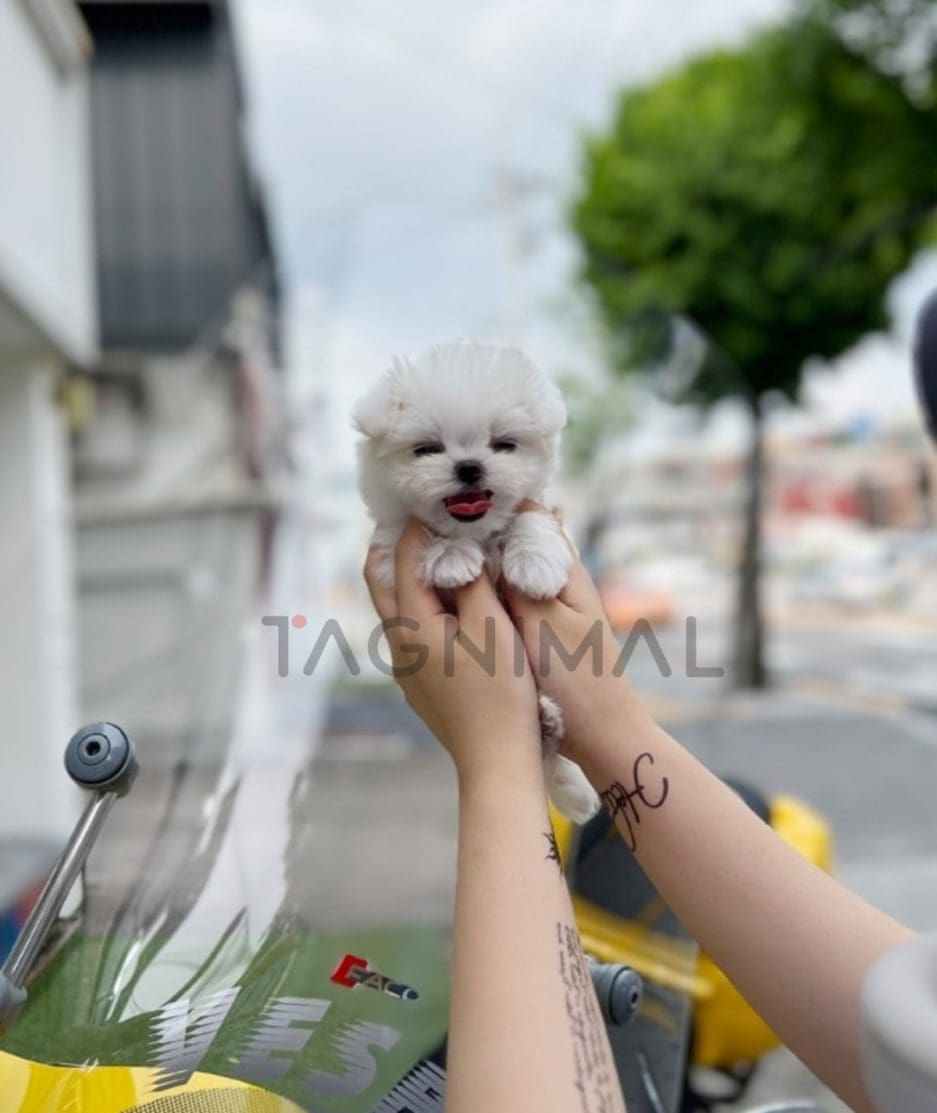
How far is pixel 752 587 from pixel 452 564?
697 cm

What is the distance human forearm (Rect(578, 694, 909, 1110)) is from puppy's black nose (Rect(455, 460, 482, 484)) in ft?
0.58

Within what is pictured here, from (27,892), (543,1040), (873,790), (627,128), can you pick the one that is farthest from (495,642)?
(627,128)

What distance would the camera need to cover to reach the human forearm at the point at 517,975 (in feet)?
2.04

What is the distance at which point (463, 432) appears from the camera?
2.59ft

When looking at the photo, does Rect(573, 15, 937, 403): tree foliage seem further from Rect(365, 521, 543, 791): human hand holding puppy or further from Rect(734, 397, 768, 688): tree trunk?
Rect(365, 521, 543, 791): human hand holding puppy

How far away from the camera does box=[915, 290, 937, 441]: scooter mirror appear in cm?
102

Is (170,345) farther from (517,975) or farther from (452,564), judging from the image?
(517,975)

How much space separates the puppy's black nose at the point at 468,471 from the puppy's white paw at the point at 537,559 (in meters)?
0.05

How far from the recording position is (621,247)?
9.38 metres

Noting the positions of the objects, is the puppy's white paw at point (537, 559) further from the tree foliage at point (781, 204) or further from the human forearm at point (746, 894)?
the tree foliage at point (781, 204)

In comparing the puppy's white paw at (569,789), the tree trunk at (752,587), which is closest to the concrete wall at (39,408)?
the puppy's white paw at (569,789)

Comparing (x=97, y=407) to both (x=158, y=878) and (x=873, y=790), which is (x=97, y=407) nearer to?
(x=873, y=790)

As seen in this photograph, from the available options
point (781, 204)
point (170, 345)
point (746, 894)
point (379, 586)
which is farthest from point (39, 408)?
point (781, 204)

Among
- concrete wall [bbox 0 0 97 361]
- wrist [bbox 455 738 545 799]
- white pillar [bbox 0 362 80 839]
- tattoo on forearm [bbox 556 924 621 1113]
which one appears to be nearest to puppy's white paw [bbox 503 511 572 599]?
wrist [bbox 455 738 545 799]
